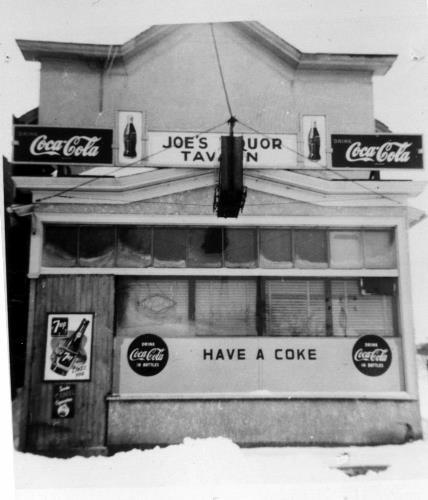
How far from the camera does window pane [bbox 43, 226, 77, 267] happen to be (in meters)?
7.91

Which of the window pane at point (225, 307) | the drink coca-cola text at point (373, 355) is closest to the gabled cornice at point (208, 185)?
the window pane at point (225, 307)

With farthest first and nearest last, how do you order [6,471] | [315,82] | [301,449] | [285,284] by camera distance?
[315,82], [285,284], [301,449], [6,471]

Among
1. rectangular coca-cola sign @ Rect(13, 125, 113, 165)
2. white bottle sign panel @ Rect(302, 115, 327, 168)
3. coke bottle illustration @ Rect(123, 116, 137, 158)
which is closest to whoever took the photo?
rectangular coca-cola sign @ Rect(13, 125, 113, 165)

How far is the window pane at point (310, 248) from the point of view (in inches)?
320

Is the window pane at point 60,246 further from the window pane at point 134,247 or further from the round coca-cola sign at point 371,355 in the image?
the round coca-cola sign at point 371,355

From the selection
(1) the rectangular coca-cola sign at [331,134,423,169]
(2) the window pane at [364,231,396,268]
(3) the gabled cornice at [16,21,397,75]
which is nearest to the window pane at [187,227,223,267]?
(1) the rectangular coca-cola sign at [331,134,423,169]

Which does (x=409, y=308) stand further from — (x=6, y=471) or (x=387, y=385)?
(x=6, y=471)

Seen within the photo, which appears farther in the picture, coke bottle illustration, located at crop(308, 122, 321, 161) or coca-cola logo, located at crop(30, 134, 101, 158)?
coke bottle illustration, located at crop(308, 122, 321, 161)

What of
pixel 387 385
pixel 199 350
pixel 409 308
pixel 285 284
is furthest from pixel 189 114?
pixel 387 385

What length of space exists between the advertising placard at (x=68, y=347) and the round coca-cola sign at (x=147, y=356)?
0.66 m

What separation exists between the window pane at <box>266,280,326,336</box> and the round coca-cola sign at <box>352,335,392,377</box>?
1.99 ft

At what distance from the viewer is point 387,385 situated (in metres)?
7.86

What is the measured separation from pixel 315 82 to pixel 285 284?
11.7 feet

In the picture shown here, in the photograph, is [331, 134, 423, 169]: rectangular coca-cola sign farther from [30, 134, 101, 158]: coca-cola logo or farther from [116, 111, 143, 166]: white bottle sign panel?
[30, 134, 101, 158]: coca-cola logo
